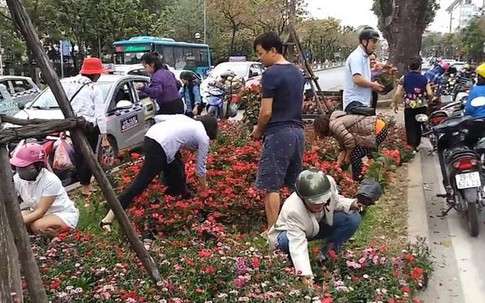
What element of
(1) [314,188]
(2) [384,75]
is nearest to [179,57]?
(2) [384,75]

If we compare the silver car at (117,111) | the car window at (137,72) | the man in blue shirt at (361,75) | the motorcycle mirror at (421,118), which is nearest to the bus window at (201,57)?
the car window at (137,72)

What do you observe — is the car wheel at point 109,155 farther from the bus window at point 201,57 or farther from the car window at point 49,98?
the bus window at point 201,57

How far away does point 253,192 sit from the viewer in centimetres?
561

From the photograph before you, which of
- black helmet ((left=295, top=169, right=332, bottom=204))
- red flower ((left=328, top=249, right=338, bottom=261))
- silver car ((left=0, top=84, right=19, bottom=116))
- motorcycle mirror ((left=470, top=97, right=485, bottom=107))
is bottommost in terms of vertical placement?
red flower ((left=328, top=249, right=338, bottom=261))

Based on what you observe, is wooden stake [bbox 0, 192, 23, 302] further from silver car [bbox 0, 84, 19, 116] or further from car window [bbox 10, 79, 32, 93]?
car window [bbox 10, 79, 32, 93]

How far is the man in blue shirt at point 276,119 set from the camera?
478cm

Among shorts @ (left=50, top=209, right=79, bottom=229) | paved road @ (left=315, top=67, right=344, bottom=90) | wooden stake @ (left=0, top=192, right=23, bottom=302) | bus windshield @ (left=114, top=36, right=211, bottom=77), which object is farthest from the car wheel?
bus windshield @ (left=114, top=36, right=211, bottom=77)

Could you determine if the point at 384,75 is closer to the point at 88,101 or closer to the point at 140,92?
the point at 88,101

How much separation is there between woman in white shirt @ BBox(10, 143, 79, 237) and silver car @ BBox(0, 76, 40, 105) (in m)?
10.6

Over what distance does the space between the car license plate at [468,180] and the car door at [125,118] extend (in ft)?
18.0

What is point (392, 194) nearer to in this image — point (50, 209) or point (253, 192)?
point (253, 192)

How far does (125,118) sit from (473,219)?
600 cm

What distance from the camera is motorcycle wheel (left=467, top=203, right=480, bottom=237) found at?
5387 mm

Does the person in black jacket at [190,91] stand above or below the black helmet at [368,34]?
below
